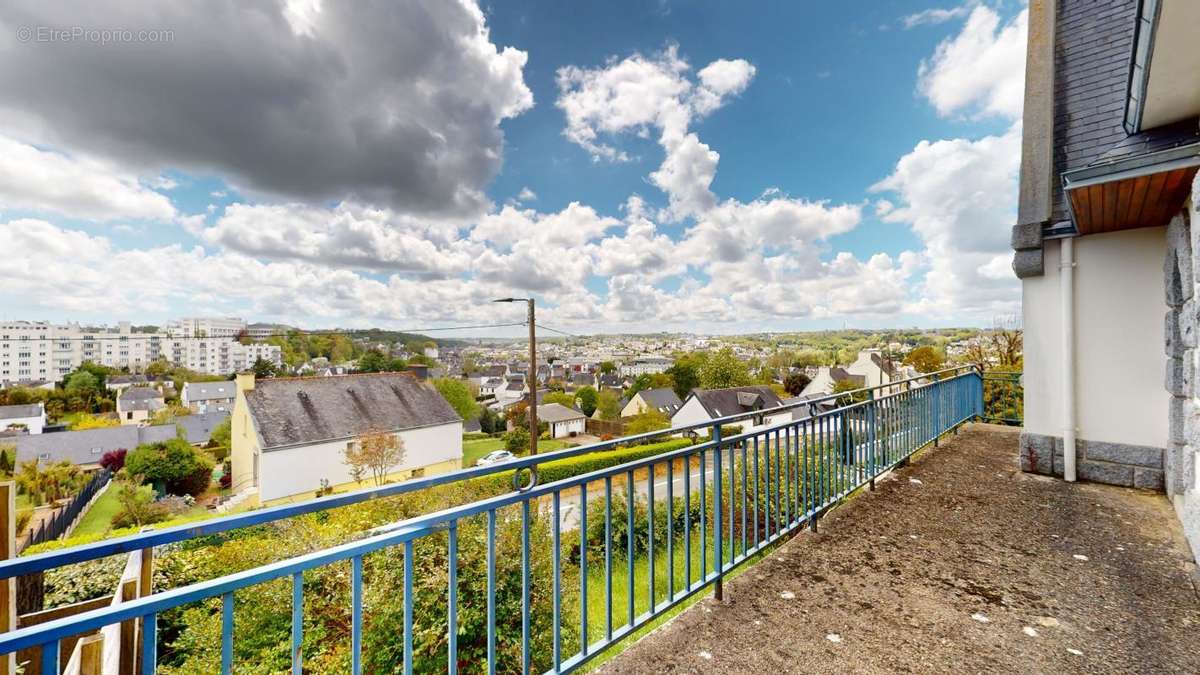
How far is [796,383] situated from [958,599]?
5242cm

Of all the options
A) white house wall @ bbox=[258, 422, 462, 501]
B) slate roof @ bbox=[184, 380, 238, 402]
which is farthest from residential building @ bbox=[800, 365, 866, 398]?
slate roof @ bbox=[184, 380, 238, 402]

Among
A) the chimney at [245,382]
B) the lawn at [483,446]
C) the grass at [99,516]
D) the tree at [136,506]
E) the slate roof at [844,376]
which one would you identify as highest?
the chimney at [245,382]

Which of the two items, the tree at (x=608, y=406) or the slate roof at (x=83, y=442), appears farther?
the tree at (x=608, y=406)

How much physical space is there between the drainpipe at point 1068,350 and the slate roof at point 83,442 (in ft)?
157

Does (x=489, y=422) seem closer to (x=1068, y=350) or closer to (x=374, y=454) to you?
(x=374, y=454)

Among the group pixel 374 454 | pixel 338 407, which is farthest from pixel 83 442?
pixel 374 454

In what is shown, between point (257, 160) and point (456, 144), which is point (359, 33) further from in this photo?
point (257, 160)

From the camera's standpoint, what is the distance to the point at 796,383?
50.4 meters

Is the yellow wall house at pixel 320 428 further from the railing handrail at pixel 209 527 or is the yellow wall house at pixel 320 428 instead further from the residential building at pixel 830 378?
the residential building at pixel 830 378

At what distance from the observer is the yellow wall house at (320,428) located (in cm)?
2402

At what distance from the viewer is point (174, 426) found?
122 feet

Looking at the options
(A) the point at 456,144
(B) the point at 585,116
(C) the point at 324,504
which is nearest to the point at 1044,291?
(C) the point at 324,504

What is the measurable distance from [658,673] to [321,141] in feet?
101

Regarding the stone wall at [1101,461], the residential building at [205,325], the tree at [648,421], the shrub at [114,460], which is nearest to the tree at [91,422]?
the shrub at [114,460]
